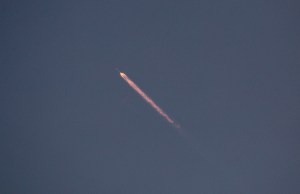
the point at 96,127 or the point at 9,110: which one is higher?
the point at 96,127

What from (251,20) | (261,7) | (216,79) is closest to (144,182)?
→ (216,79)

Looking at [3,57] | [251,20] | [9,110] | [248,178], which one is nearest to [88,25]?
[3,57]

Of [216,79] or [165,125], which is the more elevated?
[216,79]

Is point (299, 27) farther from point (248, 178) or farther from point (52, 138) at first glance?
point (52, 138)

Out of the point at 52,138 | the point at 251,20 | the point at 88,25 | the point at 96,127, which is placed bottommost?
the point at 52,138

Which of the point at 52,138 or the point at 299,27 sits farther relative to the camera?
the point at 52,138

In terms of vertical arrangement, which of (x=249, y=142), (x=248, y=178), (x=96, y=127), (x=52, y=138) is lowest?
(x=52, y=138)

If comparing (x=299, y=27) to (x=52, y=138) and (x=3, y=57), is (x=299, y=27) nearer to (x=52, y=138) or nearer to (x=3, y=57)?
(x=52, y=138)

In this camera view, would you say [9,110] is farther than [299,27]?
Yes

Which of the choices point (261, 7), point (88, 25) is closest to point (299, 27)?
point (261, 7)
